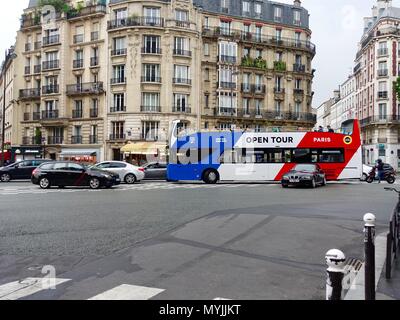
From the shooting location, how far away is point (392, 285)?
5523 millimetres

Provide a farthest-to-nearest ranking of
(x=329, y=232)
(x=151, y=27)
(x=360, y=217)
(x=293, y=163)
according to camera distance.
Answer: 1. (x=151, y=27)
2. (x=293, y=163)
3. (x=360, y=217)
4. (x=329, y=232)

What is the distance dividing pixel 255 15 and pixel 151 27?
13995mm

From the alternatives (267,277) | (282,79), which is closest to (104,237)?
(267,277)

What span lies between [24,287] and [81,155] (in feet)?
144

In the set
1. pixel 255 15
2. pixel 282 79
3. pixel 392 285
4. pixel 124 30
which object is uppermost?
pixel 255 15

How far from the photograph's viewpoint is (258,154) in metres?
27.2

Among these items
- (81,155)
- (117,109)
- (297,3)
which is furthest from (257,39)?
(81,155)

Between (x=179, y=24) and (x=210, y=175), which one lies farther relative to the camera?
(x=179, y=24)

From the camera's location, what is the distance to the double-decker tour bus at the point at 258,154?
27062 millimetres

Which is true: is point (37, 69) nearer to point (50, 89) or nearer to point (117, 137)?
point (50, 89)

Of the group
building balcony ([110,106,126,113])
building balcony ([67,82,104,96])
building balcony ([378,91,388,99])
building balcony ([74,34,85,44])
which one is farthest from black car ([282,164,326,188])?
building balcony ([378,91,388,99])

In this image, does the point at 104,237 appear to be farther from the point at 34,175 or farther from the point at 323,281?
the point at 34,175

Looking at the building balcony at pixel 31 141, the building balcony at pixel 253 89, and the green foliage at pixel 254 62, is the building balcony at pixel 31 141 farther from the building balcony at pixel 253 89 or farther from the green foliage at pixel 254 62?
the green foliage at pixel 254 62

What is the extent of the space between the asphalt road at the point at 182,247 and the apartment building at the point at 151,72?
32234 millimetres
